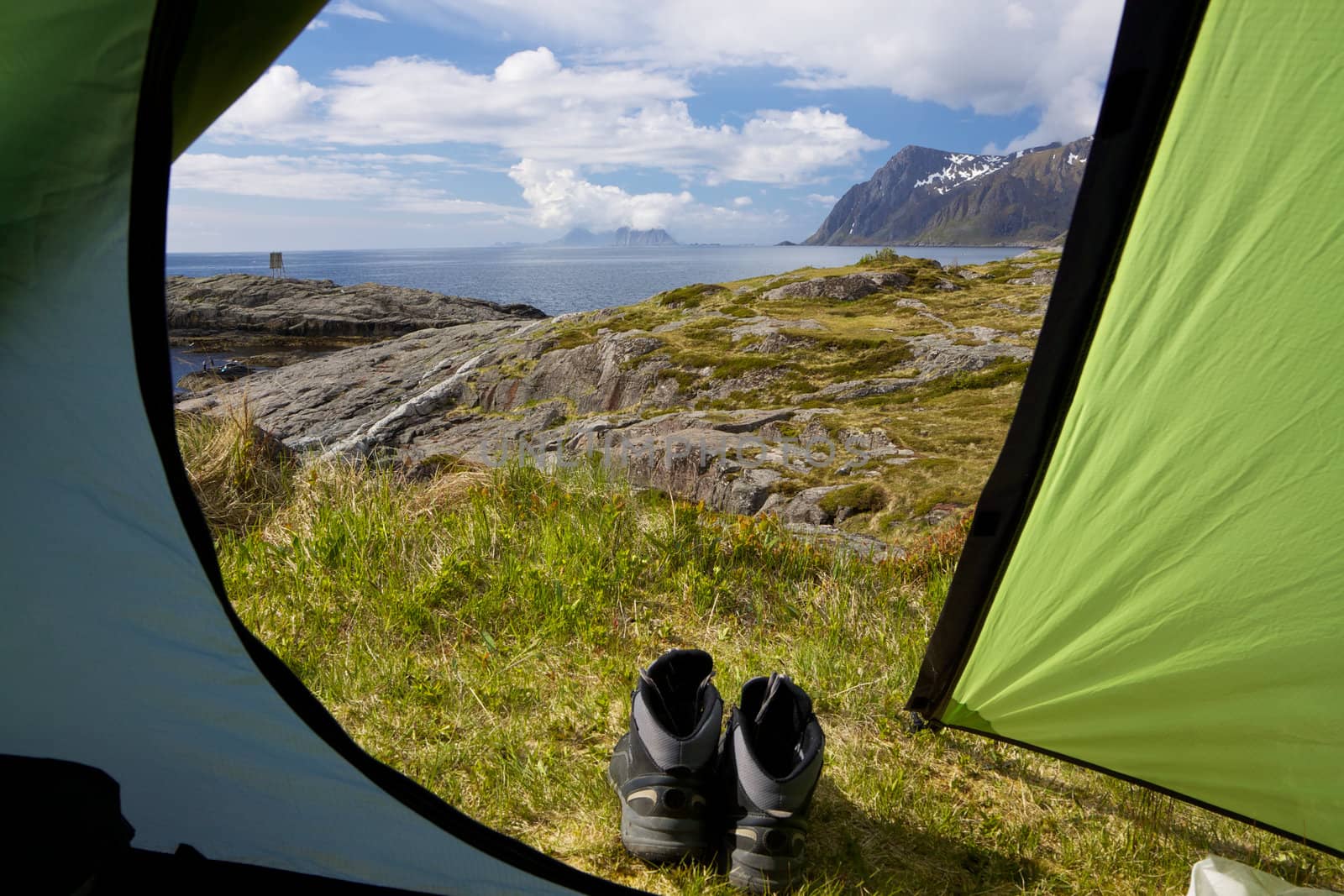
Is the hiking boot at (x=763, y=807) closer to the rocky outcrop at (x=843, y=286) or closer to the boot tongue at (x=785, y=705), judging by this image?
the boot tongue at (x=785, y=705)

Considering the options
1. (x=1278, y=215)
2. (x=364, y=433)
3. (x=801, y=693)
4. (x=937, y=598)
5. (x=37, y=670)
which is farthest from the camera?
(x=364, y=433)

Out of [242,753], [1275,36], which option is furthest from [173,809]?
[1275,36]

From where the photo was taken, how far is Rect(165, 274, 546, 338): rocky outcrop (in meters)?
27.5

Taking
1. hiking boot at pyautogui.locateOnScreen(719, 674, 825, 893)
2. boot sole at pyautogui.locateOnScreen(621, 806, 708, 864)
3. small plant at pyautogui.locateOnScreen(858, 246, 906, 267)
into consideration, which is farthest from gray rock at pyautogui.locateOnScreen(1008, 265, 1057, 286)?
boot sole at pyautogui.locateOnScreen(621, 806, 708, 864)

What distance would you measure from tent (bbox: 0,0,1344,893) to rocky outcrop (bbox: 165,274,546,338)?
80.6 feet

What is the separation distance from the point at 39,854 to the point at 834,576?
2.83 metres

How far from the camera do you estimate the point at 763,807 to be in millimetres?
1887

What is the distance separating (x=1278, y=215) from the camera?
1441 mm

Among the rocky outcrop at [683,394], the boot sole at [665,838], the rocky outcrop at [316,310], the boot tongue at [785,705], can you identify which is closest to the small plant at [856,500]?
the rocky outcrop at [683,394]

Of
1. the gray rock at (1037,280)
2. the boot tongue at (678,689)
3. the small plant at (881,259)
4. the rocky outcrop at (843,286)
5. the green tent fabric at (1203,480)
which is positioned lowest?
the boot tongue at (678,689)

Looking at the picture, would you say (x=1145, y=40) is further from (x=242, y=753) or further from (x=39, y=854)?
(x=39, y=854)

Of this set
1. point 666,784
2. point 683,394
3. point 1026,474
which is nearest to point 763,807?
point 666,784

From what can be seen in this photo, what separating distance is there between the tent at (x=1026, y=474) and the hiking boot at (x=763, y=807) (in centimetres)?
33

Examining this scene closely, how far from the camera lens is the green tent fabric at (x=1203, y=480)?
4.60 feet
